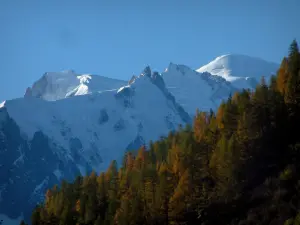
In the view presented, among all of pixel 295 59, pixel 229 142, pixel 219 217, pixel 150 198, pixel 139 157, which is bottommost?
pixel 219 217

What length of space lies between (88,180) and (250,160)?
3465cm

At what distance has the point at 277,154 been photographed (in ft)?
213

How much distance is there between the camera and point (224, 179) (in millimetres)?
60594

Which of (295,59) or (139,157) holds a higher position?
(295,59)

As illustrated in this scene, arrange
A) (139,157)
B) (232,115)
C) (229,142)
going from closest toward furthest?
(229,142) → (232,115) → (139,157)

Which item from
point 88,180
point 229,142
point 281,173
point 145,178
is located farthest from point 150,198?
point 88,180

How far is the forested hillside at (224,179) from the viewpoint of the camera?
56.5 meters

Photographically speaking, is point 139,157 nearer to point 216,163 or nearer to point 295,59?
point 216,163

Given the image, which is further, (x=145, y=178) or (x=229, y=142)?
(x=145, y=178)

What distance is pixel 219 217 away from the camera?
191 ft

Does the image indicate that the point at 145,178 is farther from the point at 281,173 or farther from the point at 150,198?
the point at 281,173

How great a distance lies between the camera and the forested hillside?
56500mm

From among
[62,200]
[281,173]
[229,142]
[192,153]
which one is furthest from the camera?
[62,200]

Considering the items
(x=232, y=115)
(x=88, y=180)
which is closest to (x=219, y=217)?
(x=232, y=115)
